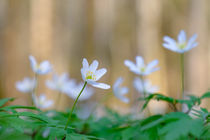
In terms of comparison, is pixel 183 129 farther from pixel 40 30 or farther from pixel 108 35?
pixel 108 35

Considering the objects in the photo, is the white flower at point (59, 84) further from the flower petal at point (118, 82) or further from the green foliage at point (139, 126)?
the green foliage at point (139, 126)

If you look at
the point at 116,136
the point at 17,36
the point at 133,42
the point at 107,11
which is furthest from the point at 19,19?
the point at 116,136

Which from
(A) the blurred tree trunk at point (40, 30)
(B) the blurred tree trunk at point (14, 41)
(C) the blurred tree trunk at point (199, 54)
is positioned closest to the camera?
(B) the blurred tree trunk at point (14, 41)

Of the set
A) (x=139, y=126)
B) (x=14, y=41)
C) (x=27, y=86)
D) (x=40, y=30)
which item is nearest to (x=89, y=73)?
(x=139, y=126)

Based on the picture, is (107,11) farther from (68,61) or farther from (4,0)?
(4,0)

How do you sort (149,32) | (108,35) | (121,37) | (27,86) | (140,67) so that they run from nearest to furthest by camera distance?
(140,67) < (27,86) < (149,32) < (108,35) < (121,37)

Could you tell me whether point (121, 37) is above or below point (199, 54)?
above

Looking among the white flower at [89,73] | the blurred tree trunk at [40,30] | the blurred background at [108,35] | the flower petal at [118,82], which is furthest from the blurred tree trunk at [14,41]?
the white flower at [89,73]

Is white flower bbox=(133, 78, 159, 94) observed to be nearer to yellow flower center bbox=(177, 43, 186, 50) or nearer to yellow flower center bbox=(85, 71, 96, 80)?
yellow flower center bbox=(177, 43, 186, 50)
